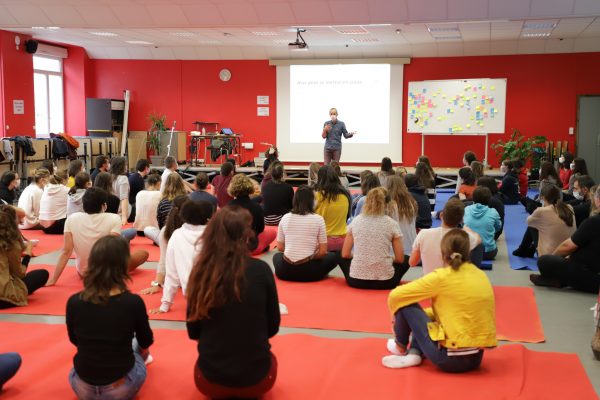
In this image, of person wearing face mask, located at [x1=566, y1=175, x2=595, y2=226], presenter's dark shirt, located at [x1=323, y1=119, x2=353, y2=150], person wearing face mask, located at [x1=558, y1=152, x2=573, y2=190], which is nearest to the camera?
person wearing face mask, located at [x1=566, y1=175, x2=595, y2=226]

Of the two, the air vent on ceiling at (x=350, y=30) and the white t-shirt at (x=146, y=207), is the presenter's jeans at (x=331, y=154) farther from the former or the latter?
the white t-shirt at (x=146, y=207)

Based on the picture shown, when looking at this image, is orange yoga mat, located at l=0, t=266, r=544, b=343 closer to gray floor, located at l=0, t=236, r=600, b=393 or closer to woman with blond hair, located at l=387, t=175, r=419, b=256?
gray floor, located at l=0, t=236, r=600, b=393

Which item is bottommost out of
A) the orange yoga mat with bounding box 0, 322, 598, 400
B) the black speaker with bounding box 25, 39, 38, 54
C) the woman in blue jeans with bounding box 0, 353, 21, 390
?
the orange yoga mat with bounding box 0, 322, 598, 400

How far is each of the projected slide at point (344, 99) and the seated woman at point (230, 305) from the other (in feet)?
44.2

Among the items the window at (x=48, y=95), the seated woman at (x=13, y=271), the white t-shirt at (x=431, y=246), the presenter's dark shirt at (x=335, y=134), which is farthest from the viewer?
the window at (x=48, y=95)

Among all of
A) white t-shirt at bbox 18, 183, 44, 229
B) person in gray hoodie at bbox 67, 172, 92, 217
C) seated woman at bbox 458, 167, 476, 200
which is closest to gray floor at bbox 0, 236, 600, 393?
seated woman at bbox 458, 167, 476, 200

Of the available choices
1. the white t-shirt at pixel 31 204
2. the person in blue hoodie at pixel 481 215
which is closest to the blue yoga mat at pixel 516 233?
the person in blue hoodie at pixel 481 215

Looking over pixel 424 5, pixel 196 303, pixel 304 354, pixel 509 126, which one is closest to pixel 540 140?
pixel 509 126

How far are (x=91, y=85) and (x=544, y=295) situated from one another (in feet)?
48.1

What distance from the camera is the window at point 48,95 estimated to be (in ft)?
51.0

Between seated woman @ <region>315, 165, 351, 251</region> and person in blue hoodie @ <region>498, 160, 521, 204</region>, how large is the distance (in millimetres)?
5517

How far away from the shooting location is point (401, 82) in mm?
15875

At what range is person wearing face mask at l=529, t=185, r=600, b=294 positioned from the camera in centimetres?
535

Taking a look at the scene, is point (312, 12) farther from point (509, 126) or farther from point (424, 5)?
point (509, 126)
